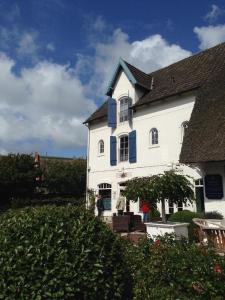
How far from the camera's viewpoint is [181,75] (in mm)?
18891

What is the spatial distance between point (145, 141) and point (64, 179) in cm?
1172

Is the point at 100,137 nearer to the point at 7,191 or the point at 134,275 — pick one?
the point at 7,191

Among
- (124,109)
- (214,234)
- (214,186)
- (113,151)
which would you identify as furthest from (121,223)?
(124,109)

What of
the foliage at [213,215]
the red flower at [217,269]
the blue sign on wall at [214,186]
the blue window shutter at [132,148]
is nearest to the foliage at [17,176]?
the blue window shutter at [132,148]

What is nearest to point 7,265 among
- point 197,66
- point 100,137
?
point 197,66

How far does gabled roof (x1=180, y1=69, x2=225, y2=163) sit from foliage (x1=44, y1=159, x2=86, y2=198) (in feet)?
53.0

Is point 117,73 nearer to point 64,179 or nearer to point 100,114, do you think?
point 100,114

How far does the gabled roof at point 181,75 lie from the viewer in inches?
672

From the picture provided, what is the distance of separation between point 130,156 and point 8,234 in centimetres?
1590

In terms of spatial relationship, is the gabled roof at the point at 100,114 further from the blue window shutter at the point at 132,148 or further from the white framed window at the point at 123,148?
the blue window shutter at the point at 132,148

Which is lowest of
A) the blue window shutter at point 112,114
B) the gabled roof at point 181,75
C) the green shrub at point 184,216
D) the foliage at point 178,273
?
the foliage at point 178,273

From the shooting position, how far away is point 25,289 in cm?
363

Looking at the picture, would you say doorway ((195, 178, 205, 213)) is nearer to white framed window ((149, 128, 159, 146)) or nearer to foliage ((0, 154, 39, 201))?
white framed window ((149, 128, 159, 146))

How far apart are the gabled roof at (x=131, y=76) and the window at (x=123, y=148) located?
3579 millimetres
